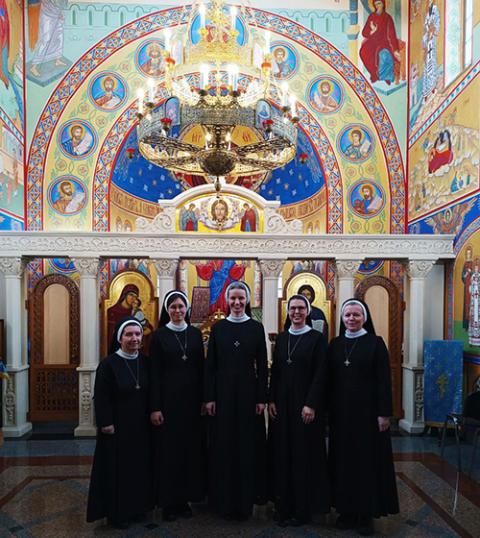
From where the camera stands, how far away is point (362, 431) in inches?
161

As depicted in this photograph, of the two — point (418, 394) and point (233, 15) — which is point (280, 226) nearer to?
point (233, 15)

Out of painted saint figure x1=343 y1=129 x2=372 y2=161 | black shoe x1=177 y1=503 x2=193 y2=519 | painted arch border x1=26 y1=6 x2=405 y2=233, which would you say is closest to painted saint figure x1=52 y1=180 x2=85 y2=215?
painted arch border x1=26 y1=6 x2=405 y2=233

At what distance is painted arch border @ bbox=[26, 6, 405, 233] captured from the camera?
362 inches

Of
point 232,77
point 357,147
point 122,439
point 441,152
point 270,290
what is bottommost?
point 122,439

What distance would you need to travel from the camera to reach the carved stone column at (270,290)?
25.3 feet

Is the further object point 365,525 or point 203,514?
point 203,514

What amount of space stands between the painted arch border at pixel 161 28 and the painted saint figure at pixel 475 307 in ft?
9.27

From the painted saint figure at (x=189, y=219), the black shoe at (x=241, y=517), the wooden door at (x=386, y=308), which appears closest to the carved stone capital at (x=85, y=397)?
the painted saint figure at (x=189, y=219)

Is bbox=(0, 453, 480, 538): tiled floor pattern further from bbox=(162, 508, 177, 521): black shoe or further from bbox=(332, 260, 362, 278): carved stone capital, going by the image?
bbox=(332, 260, 362, 278): carved stone capital

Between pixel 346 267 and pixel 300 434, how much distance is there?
408 cm

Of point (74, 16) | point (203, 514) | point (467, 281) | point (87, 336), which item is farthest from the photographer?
point (74, 16)

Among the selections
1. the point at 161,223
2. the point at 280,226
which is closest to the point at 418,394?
the point at 280,226

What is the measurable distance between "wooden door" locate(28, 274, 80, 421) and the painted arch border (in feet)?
4.41

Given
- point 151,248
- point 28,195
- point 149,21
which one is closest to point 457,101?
point 151,248
